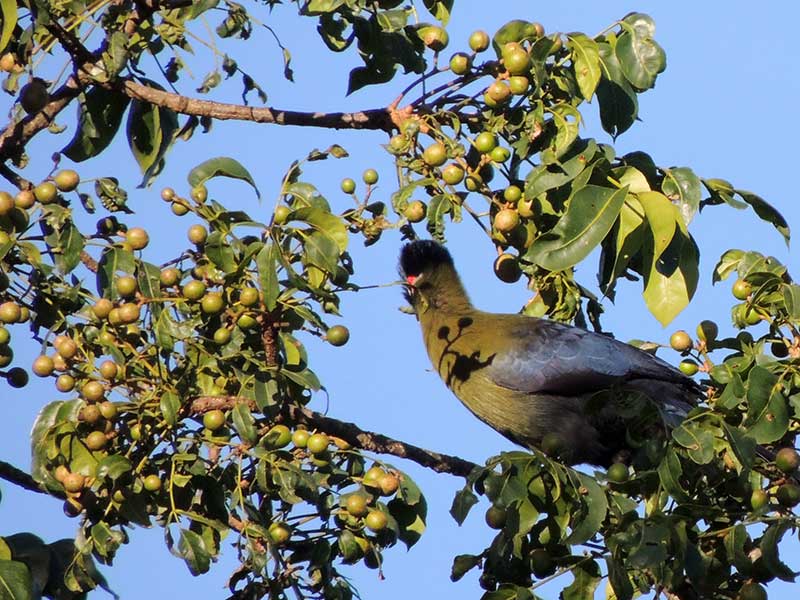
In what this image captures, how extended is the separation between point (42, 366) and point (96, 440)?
0.73 ft

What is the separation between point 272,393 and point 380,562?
0.61m

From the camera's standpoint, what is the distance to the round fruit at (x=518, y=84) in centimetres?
344

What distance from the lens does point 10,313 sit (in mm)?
3104

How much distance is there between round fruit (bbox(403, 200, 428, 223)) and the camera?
3.44m

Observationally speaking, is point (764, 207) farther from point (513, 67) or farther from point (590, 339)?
point (590, 339)

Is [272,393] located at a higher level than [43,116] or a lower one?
lower

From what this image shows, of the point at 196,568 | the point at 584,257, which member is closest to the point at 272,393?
the point at 196,568

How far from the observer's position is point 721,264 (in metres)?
3.85

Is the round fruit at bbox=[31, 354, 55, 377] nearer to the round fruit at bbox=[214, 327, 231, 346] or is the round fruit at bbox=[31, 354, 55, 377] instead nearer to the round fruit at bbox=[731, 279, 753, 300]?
the round fruit at bbox=[214, 327, 231, 346]

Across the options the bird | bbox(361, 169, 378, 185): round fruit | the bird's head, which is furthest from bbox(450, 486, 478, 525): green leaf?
the bird's head

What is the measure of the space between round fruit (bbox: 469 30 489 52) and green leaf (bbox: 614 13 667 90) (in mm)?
371

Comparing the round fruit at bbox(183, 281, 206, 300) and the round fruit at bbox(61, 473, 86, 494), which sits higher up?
the round fruit at bbox(183, 281, 206, 300)

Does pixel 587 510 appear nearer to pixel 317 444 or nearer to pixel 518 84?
pixel 317 444

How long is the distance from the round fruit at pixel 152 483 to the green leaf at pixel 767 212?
6.03 feet
